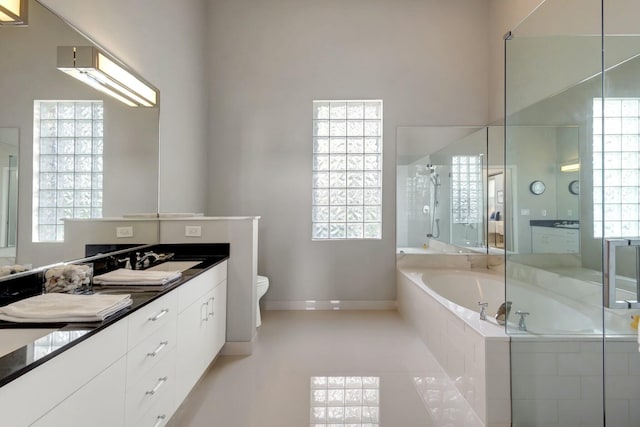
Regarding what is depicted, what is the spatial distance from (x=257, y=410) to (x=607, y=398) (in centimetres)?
184

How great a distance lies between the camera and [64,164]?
1.62 meters

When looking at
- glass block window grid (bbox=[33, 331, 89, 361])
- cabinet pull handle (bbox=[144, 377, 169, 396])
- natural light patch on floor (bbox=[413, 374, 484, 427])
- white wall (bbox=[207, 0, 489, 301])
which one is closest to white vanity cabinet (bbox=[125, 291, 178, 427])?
cabinet pull handle (bbox=[144, 377, 169, 396])

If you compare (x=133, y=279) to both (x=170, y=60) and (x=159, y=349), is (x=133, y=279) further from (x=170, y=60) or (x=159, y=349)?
(x=170, y=60)

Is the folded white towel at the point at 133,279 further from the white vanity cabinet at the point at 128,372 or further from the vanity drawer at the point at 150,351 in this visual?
the vanity drawer at the point at 150,351

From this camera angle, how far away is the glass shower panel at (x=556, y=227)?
1.64 meters

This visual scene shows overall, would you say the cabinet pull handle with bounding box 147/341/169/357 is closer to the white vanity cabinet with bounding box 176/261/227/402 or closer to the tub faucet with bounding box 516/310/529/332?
the white vanity cabinet with bounding box 176/261/227/402

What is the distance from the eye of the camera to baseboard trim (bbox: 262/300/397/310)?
3804mm

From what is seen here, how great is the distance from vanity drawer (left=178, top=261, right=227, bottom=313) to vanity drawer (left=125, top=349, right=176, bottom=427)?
10.8 inches

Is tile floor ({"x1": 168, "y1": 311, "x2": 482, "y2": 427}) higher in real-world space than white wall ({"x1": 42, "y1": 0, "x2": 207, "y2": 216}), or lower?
lower

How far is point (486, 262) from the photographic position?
12.1ft

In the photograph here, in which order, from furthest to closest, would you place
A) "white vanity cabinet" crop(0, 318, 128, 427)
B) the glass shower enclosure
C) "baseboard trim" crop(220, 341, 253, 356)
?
"baseboard trim" crop(220, 341, 253, 356), the glass shower enclosure, "white vanity cabinet" crop(0, 318, 128, 427)

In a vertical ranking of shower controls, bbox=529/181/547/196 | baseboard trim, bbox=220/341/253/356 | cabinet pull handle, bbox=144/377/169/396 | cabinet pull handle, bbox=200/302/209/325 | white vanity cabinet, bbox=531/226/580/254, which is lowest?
baseboard trim, bbox=220/341/253/356

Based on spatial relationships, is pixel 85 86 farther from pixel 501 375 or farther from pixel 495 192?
pixel 495 192

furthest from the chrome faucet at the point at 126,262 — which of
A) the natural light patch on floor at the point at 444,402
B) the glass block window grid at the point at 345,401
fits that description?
the natural light patch on floor at the point at 444,402
